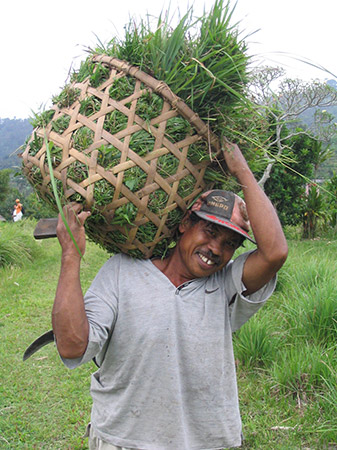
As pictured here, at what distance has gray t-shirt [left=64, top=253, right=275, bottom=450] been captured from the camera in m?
1.80

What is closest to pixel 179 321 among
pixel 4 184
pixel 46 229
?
pixel 46 229

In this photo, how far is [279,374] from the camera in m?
3.71

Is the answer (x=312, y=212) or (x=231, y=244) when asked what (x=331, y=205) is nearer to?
(x=312, y=212)

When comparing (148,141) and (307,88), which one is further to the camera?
(307,88)

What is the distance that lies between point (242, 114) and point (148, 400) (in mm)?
1166

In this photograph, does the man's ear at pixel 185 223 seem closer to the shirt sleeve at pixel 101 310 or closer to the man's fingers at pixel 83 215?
the shirt sleeve at pixel 101 310

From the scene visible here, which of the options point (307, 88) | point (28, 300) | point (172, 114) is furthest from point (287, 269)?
point (307, 88)

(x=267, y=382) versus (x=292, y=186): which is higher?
(x=292, y=186)

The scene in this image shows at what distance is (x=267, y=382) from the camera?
3.86m

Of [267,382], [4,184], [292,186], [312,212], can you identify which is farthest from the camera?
[4,184]

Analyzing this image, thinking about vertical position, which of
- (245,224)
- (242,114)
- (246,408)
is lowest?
(246,408)

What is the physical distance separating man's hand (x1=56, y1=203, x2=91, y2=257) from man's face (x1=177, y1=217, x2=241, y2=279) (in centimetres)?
44

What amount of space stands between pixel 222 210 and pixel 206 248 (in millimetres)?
171

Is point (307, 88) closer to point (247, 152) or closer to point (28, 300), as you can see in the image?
point (28, 300)
